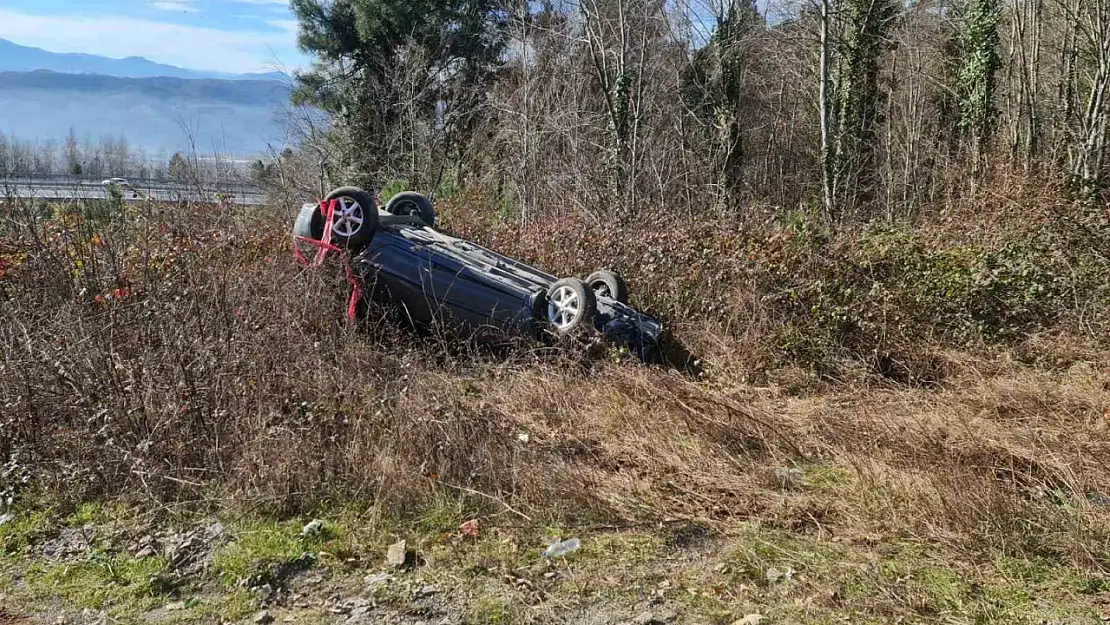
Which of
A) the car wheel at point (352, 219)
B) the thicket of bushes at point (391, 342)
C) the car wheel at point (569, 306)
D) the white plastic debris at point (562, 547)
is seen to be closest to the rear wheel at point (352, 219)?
the car wheel at point (352, 219)

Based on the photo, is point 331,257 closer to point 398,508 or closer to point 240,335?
point 240,335

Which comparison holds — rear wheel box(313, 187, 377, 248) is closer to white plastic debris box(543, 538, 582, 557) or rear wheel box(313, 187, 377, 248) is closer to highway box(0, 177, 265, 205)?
highway box(0, 177, 265, 205)

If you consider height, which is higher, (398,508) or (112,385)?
(112,385)

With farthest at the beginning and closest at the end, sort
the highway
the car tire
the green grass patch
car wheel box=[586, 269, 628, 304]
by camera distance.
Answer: the car tire
car wheel box=[586, 269, 628, 304]
the highway
the green grass patch

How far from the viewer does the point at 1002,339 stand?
24.3 ft

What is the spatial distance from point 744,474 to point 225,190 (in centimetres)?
619

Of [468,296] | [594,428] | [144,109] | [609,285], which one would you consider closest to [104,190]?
[468,296]

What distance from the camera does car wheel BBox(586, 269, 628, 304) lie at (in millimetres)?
8023

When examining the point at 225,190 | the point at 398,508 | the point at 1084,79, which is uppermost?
the point at 1084,79

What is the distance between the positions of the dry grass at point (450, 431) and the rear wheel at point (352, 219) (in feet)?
3.53

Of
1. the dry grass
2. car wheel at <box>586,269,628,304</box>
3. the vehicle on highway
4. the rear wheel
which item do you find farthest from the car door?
car wheel at <box>586,269,628,304</box>

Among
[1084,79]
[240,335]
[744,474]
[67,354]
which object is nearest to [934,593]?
[744,474]

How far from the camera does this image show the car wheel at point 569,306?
22.8 ft

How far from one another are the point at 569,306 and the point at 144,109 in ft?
288
